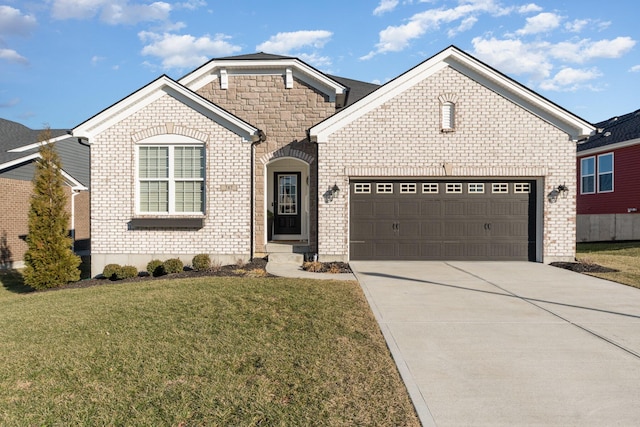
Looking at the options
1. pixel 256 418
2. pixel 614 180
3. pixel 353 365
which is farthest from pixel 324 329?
pixel 614 180

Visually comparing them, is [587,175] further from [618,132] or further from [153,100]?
[153,100]

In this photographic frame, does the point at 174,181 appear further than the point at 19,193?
No

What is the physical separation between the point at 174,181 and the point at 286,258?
398cm

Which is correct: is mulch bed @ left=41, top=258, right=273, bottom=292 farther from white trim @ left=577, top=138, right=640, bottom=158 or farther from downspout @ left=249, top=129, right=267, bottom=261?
white trim @ left=577, top=138, right=640, bottom=158

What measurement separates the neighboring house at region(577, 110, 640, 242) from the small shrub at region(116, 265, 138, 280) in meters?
21.5

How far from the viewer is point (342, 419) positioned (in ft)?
11.1

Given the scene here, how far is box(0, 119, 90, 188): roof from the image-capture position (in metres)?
16.9

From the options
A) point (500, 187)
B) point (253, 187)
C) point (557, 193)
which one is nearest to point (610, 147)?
point (557, 193)

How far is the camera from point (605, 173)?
2136 cm

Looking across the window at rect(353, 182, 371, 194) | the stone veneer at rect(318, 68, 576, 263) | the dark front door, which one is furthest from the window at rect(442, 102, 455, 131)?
the dark front door

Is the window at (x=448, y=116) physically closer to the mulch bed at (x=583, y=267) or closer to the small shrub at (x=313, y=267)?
the mulch bed at (x=583, y=267)

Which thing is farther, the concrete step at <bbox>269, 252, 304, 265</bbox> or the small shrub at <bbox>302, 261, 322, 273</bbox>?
the concrete step at <bbox>269, 252, 304, 265</bbox>

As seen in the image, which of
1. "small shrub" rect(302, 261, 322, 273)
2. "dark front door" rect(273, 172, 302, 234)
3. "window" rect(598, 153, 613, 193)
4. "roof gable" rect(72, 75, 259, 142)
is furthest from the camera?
"window" rect(598, 153, 613, 193)

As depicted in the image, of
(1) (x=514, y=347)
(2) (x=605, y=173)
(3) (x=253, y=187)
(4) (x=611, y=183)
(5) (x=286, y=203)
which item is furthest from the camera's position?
(2) (x=605, y=173)
